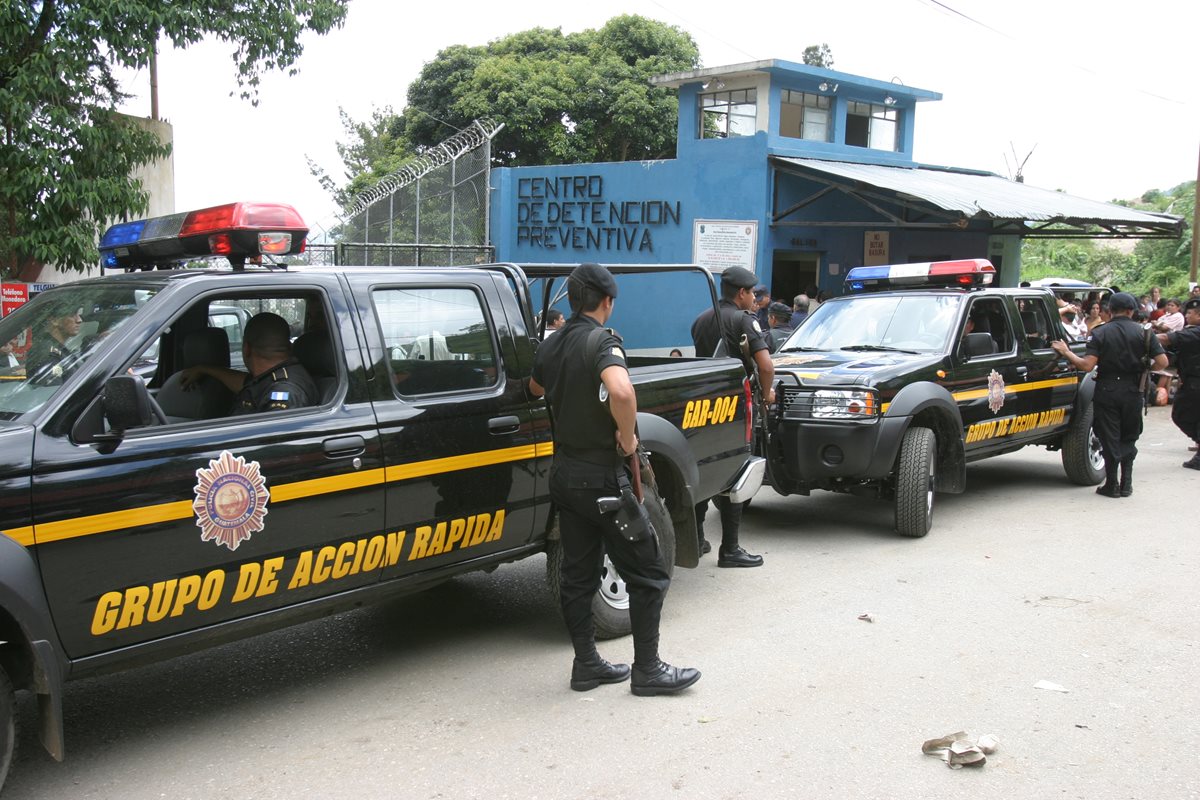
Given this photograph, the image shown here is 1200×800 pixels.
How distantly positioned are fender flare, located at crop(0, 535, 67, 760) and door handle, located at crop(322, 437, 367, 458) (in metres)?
1.13

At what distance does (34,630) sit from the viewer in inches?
127

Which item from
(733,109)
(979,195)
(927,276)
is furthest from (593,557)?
(733,109)

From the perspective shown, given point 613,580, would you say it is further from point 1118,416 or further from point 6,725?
point 1118,416

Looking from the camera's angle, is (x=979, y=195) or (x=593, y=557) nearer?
(x=593, y=557)

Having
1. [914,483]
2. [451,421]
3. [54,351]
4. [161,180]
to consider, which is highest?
[161,180]

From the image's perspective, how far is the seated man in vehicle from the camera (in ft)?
13.8

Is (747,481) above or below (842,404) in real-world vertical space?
below

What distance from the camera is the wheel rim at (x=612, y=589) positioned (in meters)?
5.09

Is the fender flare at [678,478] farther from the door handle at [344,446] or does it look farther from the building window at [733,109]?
the building window at [733,109]

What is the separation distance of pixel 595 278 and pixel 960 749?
2.37 meters

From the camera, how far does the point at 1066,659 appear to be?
195 inches

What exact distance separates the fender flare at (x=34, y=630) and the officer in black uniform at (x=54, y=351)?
675mm

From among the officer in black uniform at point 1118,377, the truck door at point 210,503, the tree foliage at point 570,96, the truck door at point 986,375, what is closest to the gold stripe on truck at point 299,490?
the truck door at point 210,503

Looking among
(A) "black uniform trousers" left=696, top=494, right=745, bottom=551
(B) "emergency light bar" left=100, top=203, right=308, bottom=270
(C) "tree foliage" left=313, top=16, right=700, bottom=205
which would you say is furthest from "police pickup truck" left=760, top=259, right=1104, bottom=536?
(C) "tree foliage" left=313, top=16, right=700, bottom=205
